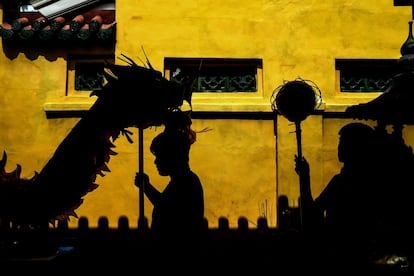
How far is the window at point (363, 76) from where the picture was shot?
7.70 metres

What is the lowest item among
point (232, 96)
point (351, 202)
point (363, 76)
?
point (351, 202)

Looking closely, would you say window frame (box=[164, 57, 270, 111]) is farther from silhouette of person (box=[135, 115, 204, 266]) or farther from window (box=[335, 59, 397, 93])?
silhouette of person (box=[135, 115, 204, 266])

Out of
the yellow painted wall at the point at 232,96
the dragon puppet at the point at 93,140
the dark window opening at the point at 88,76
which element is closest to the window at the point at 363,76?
the yellow painted wall at the point at 232,96

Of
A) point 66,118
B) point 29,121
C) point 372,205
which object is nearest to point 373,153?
point 372,205

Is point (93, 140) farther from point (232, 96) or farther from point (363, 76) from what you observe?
point (363, 76)

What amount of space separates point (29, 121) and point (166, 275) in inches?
179

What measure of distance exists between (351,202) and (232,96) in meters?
3.54

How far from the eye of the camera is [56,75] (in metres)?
7.62

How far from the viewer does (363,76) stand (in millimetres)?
7773

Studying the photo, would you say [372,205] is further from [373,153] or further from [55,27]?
[55,27]

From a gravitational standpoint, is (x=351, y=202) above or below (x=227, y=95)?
below

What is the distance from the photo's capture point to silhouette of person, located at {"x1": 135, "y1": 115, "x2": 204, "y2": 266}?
3877mm

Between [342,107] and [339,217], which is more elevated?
[342,107]

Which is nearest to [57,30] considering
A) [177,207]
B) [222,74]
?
[222,74]
